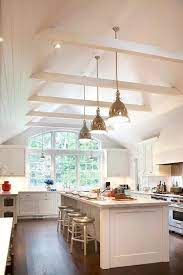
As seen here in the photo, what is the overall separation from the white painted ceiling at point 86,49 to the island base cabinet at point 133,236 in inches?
96.2

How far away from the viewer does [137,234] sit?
439 centimetres

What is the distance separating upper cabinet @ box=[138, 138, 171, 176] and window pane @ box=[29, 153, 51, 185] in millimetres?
3258

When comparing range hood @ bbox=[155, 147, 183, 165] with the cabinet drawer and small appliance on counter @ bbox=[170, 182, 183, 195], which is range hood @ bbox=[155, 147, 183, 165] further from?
the cabinet drawer

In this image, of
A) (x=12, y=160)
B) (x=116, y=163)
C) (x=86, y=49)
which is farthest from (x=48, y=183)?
(x=86, y=49)

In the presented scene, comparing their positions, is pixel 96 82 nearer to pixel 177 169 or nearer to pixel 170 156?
pixel 170 156

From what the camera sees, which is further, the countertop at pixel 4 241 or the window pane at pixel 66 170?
the window pane at pixel 66 170

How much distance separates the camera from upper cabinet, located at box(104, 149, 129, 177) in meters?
10.4

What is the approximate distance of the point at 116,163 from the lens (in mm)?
10570

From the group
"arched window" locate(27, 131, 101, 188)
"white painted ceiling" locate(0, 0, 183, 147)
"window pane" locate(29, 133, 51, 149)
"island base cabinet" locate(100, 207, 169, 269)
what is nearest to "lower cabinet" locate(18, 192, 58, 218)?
"arched window" locate(27, 131, 101, 188)

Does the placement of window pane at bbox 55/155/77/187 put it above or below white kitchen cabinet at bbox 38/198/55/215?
above

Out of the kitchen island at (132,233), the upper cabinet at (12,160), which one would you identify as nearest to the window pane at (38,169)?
the upper cabinet at (12,160)

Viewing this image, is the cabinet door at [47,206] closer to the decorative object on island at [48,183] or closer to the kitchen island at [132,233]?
the decorative object on island at [48,183]

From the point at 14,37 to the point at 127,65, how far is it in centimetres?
358

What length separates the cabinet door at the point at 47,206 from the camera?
369 inches
